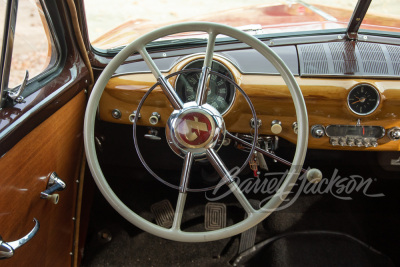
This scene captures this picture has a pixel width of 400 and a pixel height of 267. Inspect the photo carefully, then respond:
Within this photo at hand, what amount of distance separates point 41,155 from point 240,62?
94 centimetres

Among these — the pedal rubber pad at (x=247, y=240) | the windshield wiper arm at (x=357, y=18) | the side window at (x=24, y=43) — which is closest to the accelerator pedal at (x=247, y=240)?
the pedal rubber pad at (x=247, y=240)

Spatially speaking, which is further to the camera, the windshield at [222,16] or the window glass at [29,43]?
the windshield at [222,16]

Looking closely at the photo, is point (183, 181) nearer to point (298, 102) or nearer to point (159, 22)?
point (298, 102)

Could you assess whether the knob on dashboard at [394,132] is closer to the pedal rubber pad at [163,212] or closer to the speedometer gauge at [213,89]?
the speedometer gauge at [213,89]

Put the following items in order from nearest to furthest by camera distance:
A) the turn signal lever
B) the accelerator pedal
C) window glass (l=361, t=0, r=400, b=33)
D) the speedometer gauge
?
the turn signal lever, the speedometer gauge, window glass (l=361, t=0, r=400, b=33), the accelerator pedal

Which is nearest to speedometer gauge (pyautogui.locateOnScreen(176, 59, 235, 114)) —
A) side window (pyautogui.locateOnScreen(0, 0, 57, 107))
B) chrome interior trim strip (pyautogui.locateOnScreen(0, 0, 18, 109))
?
side window (pyautogui.locateOnScreen(0, 0, 57, 107))

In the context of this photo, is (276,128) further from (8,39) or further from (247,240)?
(8,39)

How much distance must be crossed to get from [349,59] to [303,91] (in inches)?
10.8

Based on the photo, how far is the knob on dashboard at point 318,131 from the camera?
70.6 inches

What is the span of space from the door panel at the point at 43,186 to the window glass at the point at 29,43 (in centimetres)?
19

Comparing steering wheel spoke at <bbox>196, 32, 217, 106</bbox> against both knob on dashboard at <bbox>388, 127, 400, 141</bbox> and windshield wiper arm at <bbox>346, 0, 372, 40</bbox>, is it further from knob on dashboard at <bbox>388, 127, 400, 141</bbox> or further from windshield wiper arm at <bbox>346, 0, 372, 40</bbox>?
knob on dashboard at <bbox>388, 127, 400, 141</bbox>

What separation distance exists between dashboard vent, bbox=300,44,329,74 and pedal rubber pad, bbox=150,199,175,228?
3.58 ft

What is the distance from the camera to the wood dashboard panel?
1.72m

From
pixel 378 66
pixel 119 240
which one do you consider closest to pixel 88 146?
pixel 119 240
